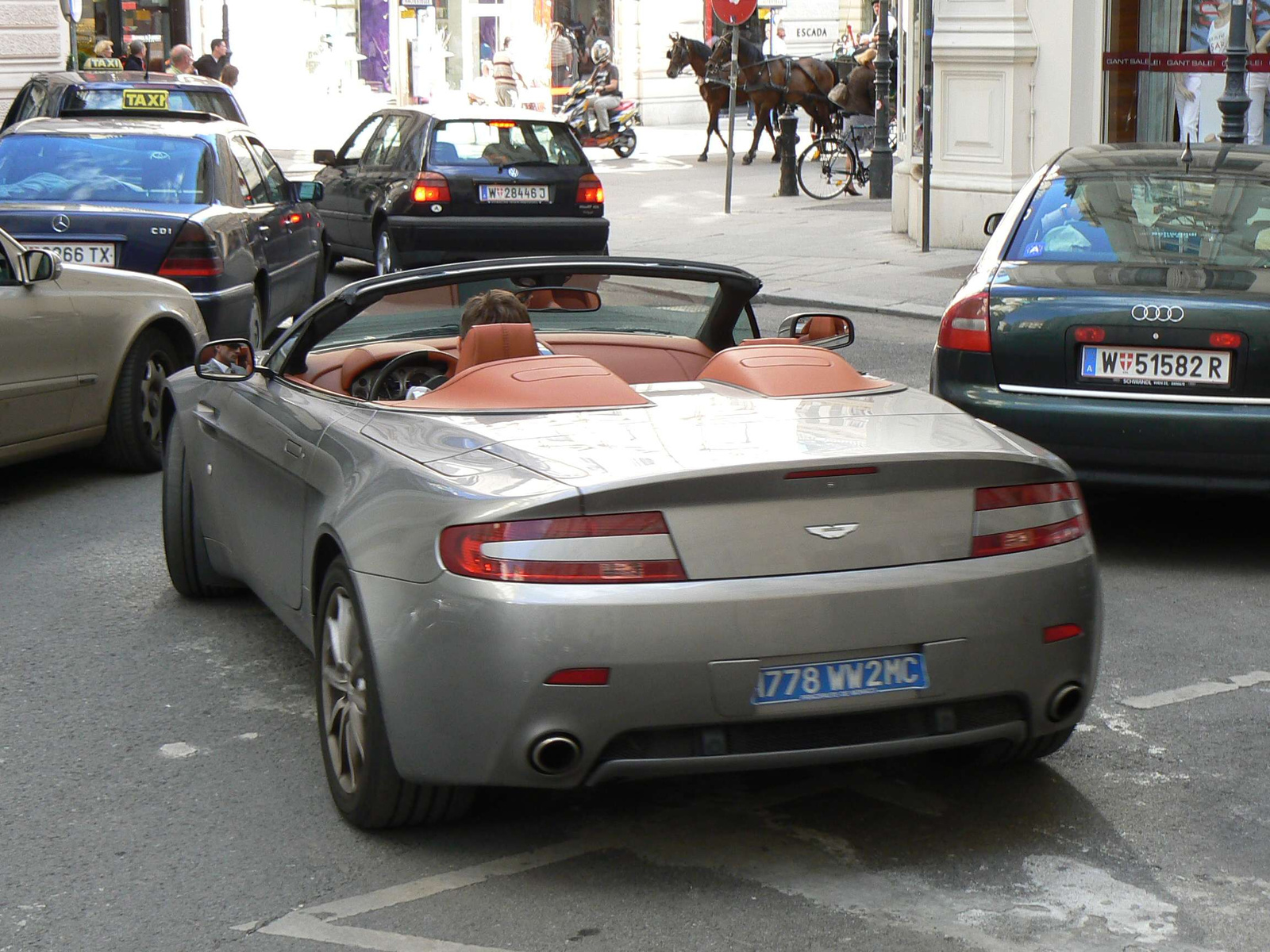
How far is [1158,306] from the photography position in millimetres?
6844

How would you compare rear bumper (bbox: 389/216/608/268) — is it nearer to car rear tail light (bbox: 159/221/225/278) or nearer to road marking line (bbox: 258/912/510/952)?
car rear tail light (bbox: 159/221/225/278)

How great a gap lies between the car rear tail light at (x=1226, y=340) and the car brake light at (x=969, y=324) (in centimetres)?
79

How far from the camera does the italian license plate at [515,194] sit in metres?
16.7

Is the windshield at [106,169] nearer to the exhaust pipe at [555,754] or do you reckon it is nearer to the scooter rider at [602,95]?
the exhaust pipe at [555,754]

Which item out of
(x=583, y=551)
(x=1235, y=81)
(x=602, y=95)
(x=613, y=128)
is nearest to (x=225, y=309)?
(x=583, y=551)

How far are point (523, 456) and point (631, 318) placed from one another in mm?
1979

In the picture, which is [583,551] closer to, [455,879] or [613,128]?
[455,879]

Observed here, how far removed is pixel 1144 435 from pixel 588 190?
35.2 ft

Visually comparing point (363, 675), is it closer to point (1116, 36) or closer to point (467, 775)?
point (467, 775)

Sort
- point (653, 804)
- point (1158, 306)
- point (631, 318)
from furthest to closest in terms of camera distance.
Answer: point (1158, 306) < point (631, 318) < point (653, 804)

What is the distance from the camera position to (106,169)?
11.2m

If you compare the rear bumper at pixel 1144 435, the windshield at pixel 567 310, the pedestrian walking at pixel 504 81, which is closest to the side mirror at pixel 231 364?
the windshield at pixel 567 310

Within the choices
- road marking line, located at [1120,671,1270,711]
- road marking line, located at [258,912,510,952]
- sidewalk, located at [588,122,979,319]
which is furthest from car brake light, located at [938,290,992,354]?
sidewalk, located at [588,122,979,319]

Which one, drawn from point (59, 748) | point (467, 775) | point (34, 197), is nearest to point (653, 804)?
point (467, 775)
